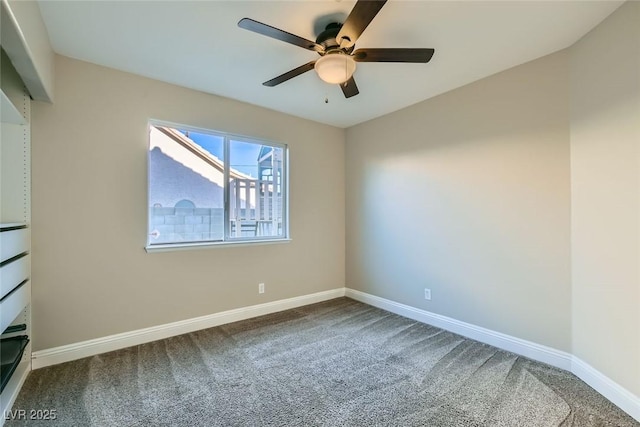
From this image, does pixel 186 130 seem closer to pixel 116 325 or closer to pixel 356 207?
pixel 116 325

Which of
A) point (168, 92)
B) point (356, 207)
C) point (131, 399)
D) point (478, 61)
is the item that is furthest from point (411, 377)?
point (168, 92)

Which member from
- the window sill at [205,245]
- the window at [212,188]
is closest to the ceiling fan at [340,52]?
the window at [212,188]

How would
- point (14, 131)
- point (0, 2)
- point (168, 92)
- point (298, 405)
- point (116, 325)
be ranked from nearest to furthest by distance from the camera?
point (0, 2)
point (298, 405)
point (14, 131)
point (116, 325)
point (168, 92)

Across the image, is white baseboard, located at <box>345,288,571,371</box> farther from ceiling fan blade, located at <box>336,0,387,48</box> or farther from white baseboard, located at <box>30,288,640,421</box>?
ceiling fan blade, located at <box>336,0,387,48</box>

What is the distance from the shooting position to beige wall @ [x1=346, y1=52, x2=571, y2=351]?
2311 millimetres

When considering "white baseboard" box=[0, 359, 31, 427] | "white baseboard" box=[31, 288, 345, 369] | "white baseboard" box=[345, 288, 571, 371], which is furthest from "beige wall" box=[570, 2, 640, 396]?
"white baseboard" box=[0, 359, 31, 427]

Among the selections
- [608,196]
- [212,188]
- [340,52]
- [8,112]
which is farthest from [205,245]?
[608,196]

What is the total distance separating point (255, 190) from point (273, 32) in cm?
208

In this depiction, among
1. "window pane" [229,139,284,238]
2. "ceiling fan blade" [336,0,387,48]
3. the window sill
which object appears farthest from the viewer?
"window pane" [229,139,284,238]

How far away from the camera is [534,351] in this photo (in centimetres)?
239

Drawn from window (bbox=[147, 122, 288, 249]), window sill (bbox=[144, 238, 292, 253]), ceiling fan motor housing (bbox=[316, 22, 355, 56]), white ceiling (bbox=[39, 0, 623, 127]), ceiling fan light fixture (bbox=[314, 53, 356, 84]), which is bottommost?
window sill (bbox=[144, 238, 292, 253])

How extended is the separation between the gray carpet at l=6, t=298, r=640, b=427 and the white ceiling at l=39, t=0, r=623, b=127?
2542mm

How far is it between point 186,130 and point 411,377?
10.3 ft

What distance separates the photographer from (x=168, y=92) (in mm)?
2846
